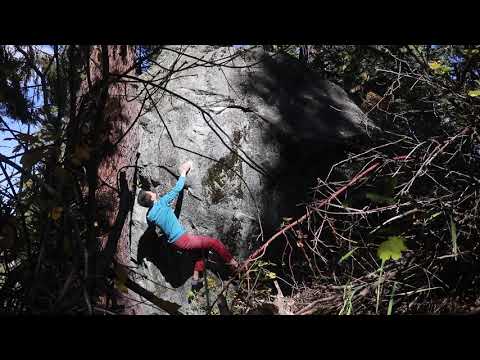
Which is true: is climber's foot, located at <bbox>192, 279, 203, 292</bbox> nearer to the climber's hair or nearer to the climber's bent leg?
the climber's bent leg

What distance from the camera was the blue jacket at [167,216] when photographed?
4.41 metres

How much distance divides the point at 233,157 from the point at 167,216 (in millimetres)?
1004

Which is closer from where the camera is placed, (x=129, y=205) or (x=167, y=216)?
(x=129, y=205)

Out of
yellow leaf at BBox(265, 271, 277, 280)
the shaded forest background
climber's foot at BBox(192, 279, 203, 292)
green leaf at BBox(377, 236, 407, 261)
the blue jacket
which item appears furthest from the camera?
climber's foot at BBox(192, 279, 203, 292)

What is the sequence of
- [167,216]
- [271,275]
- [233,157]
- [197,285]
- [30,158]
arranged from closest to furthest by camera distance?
[30,158], [271,275], [167,216], [197,285], [233,157]

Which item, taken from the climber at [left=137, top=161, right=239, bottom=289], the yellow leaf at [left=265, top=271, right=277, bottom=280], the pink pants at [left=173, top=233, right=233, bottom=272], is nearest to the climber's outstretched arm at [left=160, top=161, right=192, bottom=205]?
the climber at [left=137, top=161, right=239, bottom=289]

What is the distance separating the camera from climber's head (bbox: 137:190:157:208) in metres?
4.55

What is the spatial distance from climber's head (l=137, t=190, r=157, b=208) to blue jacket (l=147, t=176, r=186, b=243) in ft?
0.38

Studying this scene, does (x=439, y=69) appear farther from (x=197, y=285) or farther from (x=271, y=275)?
(x=197, y=285)

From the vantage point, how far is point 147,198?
4.54m

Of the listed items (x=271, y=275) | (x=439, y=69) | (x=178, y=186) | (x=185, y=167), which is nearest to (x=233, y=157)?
(x=185, y=167)

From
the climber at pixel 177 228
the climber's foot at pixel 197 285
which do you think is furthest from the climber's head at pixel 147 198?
the climber's foot at pixel 197 285
